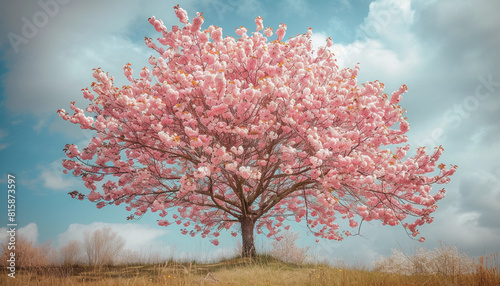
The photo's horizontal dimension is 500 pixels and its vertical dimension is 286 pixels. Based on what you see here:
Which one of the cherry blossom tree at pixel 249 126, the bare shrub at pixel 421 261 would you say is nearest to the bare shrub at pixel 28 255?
the cherry blossom tree at pixel 249 126

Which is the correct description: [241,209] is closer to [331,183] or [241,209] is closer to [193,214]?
[193,214]

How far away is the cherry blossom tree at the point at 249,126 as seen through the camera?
770 cm

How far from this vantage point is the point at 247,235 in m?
11.2

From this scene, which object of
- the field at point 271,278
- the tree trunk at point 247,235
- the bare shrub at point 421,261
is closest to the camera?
the field at point 271,278

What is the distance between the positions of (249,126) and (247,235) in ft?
16.3

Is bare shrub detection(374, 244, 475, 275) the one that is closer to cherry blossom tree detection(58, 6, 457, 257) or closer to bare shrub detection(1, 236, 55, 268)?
cherry blossom tree detection(58, 6, 457, 257)

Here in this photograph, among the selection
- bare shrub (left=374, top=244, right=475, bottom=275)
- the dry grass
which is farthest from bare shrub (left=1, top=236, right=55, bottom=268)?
bare shrub (left=374, top=244, right=475, bottom=275)

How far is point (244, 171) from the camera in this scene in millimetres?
7512

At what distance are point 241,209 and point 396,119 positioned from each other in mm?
5636

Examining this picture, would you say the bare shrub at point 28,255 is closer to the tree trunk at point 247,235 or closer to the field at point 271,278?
the field at point 271,278

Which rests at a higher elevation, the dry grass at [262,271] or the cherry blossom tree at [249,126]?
the cherry blossom tree at [249,126]

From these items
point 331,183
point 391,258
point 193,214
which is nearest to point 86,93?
point 193,214

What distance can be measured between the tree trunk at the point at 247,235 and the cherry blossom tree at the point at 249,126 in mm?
1482

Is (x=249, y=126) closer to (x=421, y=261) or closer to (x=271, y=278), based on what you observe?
(x=271, y=278)
